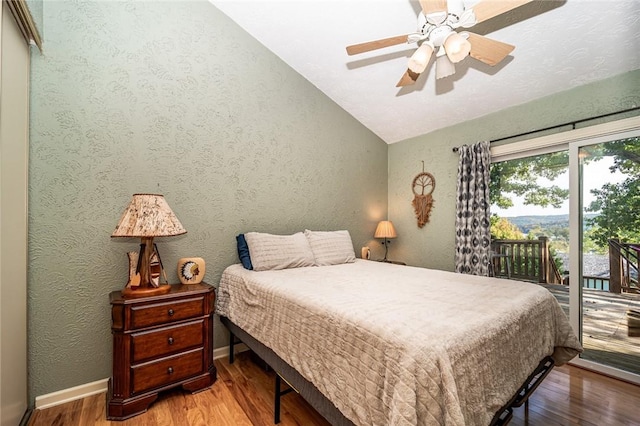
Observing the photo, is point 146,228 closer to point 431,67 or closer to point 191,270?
point 191,270

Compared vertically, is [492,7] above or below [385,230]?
above

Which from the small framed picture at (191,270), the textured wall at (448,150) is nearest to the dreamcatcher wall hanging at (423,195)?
the textured wall at (448,150)

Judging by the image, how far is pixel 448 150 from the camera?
3436mm

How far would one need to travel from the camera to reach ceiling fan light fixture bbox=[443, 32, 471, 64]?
5.17 ft

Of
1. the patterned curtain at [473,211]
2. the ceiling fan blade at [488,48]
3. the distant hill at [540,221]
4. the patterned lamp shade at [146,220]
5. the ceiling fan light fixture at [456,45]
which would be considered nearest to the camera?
the ceiling fan light fixture at [456,45]

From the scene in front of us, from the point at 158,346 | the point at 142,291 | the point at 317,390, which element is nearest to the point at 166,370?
the point at 158,346

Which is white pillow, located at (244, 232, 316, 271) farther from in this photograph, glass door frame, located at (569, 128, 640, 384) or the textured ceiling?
glass door frame, located at (569, 128, 640, 384)

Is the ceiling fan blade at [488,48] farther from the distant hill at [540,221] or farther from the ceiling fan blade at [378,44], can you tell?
the distant hill at [540,221]

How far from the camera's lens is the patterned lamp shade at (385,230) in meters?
3.76

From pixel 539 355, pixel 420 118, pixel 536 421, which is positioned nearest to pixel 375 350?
pixel 539 355

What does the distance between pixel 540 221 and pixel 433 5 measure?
99.4 inches

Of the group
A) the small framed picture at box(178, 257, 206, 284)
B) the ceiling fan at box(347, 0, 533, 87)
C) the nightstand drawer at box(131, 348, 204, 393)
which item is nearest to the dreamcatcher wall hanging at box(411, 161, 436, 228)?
the ceiling fan at box(347, 0, 533, 87)

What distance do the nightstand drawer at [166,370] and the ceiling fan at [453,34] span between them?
7.75 ft

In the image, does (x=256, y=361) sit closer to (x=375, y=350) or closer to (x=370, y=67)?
(x=375, y=350)
